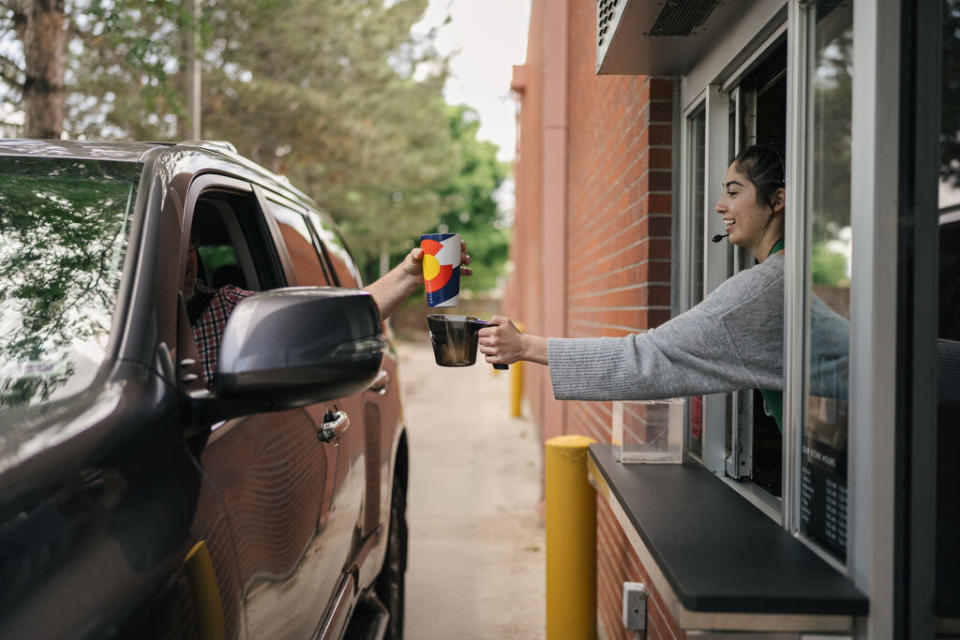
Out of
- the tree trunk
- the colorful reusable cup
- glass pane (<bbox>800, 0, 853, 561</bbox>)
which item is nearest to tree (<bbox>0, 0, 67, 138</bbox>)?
the tree trunk

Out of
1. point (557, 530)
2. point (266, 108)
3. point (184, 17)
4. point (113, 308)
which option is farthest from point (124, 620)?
point (266, 108)

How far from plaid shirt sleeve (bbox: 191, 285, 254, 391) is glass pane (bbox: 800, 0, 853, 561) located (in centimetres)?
159

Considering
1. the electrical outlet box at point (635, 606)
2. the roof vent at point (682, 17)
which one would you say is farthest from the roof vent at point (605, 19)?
the electrical outlet box at point (635, 606)

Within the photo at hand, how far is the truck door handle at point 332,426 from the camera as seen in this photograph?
8.56ft

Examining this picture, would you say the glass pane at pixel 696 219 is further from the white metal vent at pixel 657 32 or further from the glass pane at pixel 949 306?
the glass pane at pixel 949 306

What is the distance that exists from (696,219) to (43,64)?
5215mm

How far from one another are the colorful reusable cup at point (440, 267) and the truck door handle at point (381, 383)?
42.9 inches

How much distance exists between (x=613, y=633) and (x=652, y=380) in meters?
2.33

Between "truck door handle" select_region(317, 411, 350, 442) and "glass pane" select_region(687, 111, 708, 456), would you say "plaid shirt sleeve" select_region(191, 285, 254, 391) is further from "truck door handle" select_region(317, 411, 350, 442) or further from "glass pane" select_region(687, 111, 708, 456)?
"glass pane" select_region(687, 111, 708, 456)

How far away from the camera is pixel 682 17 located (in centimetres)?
268

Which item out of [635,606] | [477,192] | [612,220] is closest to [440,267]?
[635,606]

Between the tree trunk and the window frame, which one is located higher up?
the tree trunk

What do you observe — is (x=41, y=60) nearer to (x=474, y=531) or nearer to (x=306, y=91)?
(x=474, y=531)

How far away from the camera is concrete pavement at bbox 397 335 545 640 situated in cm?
500
